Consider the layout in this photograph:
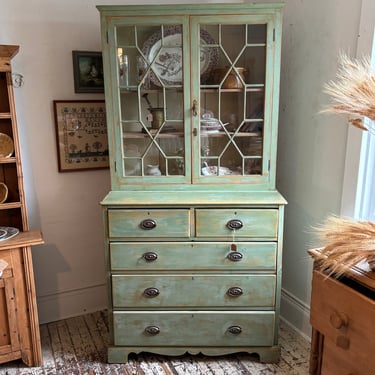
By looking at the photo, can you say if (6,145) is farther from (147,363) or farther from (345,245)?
(345,245)

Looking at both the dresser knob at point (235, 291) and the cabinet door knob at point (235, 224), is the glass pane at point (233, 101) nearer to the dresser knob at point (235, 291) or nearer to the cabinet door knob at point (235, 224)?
the cabinet door knob at point (235, 224)

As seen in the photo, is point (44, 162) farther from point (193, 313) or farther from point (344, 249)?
point (344, 249)

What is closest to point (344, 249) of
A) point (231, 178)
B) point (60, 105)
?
point (231, 178)

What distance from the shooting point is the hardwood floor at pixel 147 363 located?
1930 mm

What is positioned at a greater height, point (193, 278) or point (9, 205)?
point (9, 205)

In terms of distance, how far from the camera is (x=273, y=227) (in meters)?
1.82

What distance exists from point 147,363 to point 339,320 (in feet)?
4.10

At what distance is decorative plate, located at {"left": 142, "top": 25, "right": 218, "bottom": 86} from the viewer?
5.98ft

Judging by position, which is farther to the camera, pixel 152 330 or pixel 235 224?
pixel 152 330

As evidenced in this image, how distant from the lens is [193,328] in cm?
194

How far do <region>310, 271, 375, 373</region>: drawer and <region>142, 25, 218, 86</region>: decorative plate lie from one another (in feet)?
3.83

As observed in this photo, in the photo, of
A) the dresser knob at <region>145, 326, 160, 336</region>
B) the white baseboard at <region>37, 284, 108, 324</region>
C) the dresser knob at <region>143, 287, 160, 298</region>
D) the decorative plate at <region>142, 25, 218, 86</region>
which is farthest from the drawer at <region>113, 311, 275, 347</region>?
the decorative plate at <region>142, 25, 218, 86</region>

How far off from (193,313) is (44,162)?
1.24m

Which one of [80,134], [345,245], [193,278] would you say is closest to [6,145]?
[80,134]
